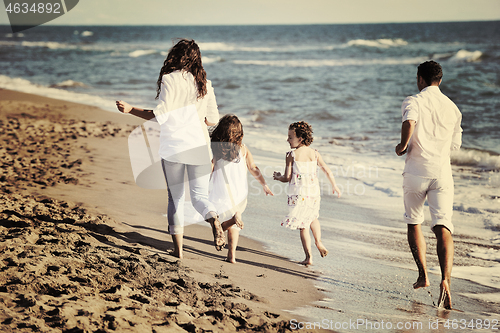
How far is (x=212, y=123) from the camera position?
3.44 m

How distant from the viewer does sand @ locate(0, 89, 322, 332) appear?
2258mm

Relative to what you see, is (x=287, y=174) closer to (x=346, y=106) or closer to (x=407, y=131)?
(x=407, y=131)

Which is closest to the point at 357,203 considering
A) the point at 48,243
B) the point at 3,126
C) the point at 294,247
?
the point at 294,247

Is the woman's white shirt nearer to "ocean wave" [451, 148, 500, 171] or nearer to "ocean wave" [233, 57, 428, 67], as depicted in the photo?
"ocean wave" [451, 148, 500, 171]

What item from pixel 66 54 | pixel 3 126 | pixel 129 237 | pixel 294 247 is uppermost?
pixel 66 54

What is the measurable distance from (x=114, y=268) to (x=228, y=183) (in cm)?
126

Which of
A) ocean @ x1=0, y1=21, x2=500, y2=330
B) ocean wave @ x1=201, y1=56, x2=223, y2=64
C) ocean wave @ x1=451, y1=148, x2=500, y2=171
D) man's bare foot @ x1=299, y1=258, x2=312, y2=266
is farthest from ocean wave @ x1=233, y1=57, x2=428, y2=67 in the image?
man's bare foot @ x1=299, y1=258, x2=312, y2=266

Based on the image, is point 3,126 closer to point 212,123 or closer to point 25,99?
point 25,99

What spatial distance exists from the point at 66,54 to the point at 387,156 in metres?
32.5

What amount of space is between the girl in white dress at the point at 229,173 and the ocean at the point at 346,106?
670 millimetres

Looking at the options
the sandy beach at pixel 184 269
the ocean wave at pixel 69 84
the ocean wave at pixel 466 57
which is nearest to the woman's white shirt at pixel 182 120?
the sandy beach at pixel 184 269

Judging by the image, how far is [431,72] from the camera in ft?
10.7

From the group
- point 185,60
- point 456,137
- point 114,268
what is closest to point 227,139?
point 185,60

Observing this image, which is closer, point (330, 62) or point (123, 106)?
point (123, 106)
